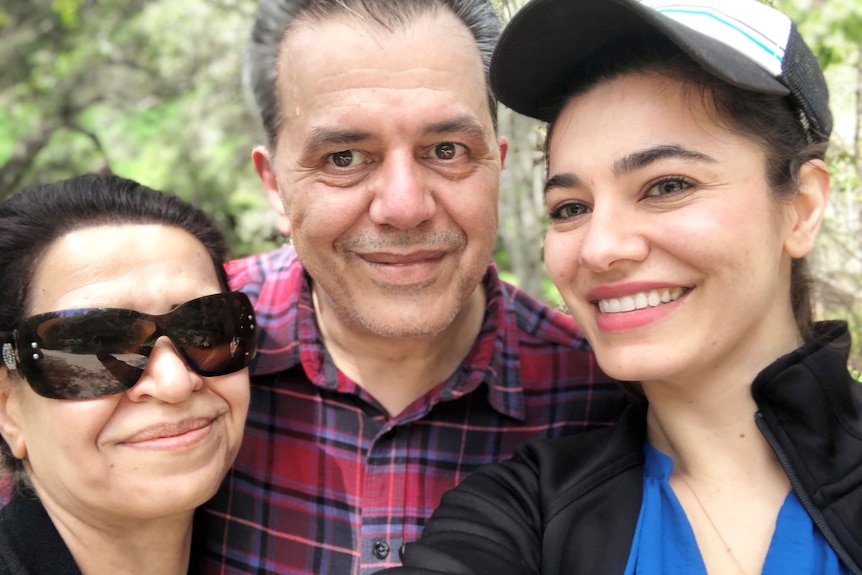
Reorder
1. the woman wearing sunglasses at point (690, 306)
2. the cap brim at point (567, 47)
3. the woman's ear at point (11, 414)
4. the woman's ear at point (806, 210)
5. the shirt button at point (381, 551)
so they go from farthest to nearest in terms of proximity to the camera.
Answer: the shirt button at point (381, 551)
the woman's ear at point (11, 414)
the woman's ear at point (806, 210)
the woman wearing sunglasses at point (690, 306)
the cap brim at point (567, 47)

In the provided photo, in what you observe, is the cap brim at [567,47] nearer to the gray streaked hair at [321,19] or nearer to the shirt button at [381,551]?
the gray streaked hair at [321,19]

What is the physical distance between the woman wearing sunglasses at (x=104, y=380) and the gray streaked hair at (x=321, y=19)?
0.66 metres

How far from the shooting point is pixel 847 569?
5.34 ft

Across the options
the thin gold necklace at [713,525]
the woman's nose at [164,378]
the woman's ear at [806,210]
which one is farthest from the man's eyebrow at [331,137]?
the thin gold necklace at [713,525]

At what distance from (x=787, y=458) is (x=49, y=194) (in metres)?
Answer: 1.88

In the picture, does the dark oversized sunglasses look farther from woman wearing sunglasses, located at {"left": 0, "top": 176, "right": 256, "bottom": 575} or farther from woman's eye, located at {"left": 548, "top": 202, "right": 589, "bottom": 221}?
woman's eye, located at {"left": 548, "top": 202, "right": 589, "bottom": 221}

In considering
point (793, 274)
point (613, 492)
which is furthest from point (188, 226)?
point (793, 274)

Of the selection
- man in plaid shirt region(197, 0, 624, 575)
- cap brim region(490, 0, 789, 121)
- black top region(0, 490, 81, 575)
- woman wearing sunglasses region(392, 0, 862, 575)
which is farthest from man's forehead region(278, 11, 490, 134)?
black top region(0, 490, 81, 575)

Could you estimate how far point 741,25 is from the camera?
1.75m

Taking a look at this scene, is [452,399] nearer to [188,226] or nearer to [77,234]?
[188,226]

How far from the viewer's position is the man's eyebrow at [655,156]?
1724 mm

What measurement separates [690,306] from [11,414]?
1668mm

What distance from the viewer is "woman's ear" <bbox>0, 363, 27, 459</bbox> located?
78.1 inches

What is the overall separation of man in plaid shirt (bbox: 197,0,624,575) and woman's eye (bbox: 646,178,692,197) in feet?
2.30
